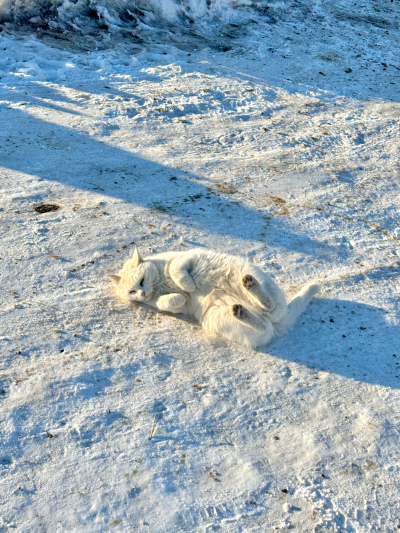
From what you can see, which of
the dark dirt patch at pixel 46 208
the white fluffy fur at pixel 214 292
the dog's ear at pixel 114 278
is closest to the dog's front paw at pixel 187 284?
the white fluffy fur at pixel 214 292

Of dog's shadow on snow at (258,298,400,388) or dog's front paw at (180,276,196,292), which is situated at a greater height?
dog's front paw at (180,276,196,292)

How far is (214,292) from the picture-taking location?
3822 mm

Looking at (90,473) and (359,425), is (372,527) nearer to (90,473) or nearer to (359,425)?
(359,425)

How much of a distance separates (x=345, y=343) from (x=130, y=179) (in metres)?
2.94

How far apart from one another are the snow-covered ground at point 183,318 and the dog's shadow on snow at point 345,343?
0.02 meters

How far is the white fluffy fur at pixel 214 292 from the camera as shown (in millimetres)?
3568

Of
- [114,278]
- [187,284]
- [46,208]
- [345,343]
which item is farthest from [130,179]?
[345,343]

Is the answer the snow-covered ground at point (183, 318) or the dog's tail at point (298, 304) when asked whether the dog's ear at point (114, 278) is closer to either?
the snow-covered ground at point (183, 318)

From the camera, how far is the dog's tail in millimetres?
3730

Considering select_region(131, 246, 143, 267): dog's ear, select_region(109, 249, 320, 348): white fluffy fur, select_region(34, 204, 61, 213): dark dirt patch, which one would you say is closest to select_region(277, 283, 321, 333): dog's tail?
select_region(109, 249, 320, 348): white fluffy fur

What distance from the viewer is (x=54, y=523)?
7.89 ft

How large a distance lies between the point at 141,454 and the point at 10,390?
38.9 inches

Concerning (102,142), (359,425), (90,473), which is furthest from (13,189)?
(359,425)

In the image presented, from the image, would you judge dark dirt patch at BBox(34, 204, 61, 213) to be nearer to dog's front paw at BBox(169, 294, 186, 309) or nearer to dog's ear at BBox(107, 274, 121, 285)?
dog's ear at BBox(107, 274, 121, 285)
